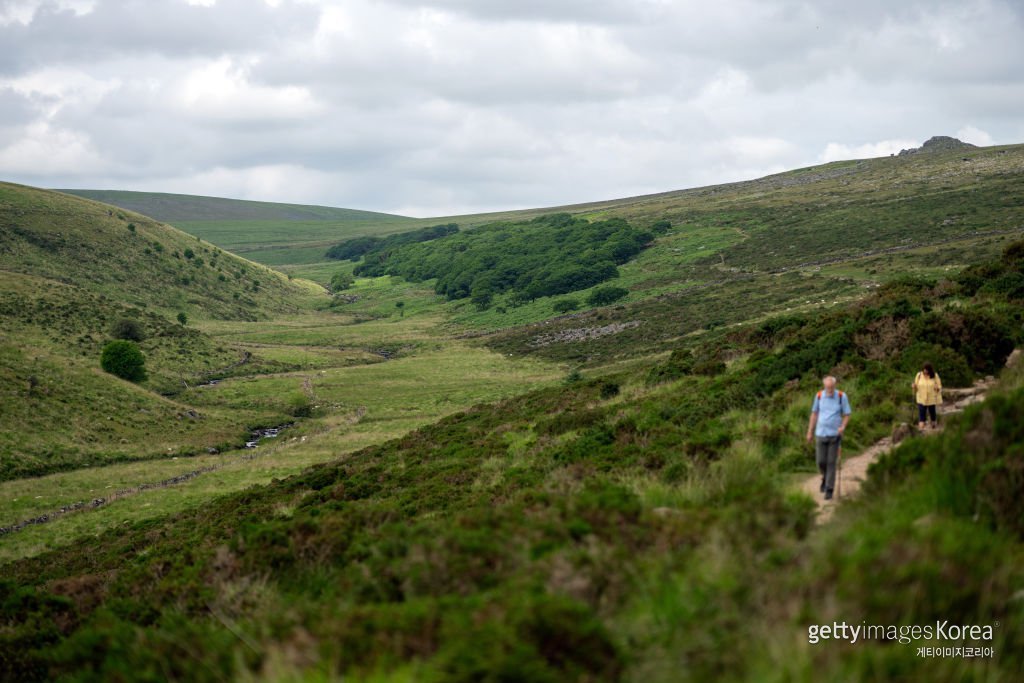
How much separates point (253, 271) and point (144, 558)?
120 metres

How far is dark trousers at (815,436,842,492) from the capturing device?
29.4 ft

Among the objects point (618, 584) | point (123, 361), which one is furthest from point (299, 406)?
point (618, 584)

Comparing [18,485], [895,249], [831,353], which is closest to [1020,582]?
[831,353]

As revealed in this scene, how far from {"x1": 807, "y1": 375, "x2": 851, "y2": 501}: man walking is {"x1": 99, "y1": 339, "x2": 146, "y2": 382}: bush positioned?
2033 inches

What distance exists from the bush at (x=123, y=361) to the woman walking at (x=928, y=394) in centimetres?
5217

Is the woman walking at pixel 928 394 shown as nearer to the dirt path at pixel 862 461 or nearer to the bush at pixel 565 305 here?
the dirt path at pixel 862 461

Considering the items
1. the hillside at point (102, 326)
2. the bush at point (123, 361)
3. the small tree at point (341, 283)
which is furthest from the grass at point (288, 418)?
the small tree at point (341, 283)

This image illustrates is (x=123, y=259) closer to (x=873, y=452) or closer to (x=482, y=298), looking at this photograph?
(x=482, y=298)

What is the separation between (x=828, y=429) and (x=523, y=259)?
115m

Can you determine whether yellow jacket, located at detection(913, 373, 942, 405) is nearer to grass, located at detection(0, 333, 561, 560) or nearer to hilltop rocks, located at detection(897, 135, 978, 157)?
grass, located at detection(0, 333, 561, 560)

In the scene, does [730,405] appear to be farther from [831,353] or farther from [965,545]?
A: [965,545]

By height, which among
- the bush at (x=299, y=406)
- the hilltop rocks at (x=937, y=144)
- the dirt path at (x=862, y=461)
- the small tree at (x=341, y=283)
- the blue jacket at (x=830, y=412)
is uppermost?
the hilltop rocks at (x=937, y=144)

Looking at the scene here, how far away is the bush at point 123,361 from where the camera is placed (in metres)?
49.5

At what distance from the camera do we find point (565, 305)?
86375mm
